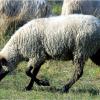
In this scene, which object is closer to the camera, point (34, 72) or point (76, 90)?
point (76, 90)

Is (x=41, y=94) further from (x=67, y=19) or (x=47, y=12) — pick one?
(x=47, y=12)

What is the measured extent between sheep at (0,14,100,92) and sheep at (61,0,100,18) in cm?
249

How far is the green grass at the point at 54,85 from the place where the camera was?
9.04m

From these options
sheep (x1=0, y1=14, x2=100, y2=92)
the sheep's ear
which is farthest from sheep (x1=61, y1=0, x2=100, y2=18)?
the sheep's ear

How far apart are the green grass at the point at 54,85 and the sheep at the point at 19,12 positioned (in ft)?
4.58

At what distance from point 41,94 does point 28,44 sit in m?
0.93

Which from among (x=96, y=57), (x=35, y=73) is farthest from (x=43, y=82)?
(x=96, y=57)

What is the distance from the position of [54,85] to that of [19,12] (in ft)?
10.2

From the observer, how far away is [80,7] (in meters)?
12.2

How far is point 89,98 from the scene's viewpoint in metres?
8.81

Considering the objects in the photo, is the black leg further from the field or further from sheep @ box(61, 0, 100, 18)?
sheep @ box(61, 0, 100, 18)

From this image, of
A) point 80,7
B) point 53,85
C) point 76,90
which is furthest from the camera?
point 80,7

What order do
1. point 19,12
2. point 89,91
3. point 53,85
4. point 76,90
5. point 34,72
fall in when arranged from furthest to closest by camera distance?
point 19,12, point 53,85, point 34,72, point 76,90, point 89,91

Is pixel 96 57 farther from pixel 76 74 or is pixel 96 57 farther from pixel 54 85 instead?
pixel 54 85
